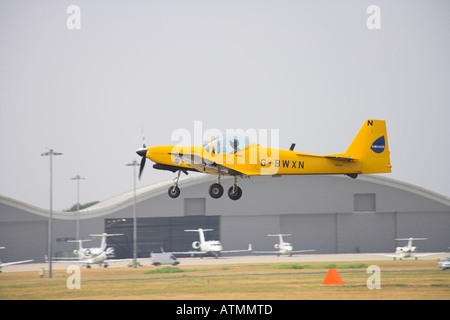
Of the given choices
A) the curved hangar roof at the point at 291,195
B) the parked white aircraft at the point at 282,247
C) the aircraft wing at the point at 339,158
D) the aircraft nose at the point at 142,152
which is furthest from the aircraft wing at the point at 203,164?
the parked white aircraft at the point at 282,247

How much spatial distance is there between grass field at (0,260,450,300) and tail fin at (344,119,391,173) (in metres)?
23.2

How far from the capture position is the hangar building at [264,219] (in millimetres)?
87188

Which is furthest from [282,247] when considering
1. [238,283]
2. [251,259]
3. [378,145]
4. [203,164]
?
[203,164]

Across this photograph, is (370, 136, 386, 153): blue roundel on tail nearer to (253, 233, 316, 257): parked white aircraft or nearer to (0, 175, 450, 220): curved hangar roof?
(0, 175, 450, 220): curved hangar roof

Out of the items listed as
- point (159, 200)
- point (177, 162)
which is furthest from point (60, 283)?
point (177, 162)

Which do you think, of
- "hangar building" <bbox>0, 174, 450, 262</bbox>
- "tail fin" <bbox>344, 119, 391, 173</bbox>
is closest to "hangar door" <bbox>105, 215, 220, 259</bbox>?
"hangar building" <bbox>0, 174, 450, 262</bbox>

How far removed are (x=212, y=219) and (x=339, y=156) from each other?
60.4 m

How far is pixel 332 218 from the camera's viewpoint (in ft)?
299

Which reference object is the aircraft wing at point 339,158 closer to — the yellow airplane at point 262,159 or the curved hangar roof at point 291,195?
the yellow airplane at point 262,159

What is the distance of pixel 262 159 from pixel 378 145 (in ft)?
18.1

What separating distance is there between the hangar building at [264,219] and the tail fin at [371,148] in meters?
54.6

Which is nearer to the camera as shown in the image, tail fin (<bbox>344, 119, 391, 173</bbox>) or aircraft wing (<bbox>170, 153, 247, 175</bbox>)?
aircraft wing (<bbox>170, 153, 247, 175</bbox>)

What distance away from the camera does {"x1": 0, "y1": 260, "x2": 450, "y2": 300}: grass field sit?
53500mm

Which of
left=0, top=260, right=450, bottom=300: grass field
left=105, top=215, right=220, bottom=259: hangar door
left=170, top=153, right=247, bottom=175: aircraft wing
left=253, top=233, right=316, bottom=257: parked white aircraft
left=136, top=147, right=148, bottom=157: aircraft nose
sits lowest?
left=0, top=260, right=450, bottom=300: grass field
